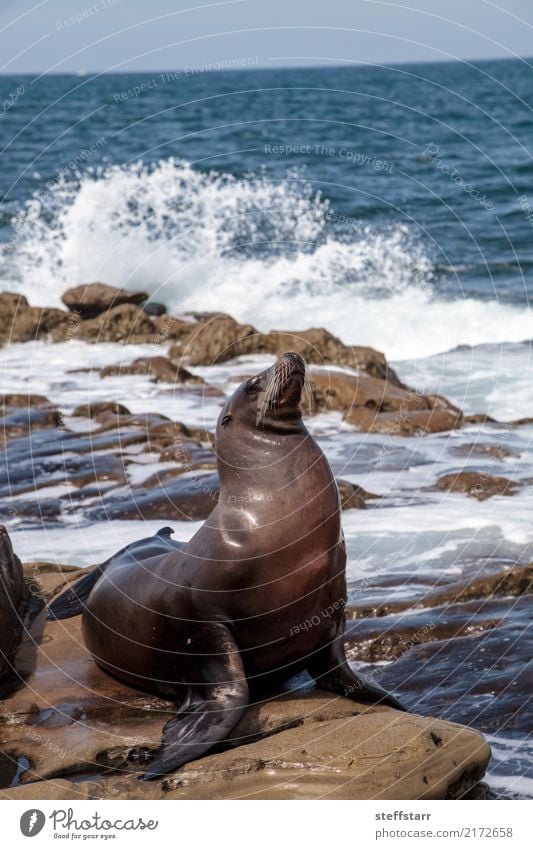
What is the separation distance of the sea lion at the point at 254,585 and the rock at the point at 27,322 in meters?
15.1

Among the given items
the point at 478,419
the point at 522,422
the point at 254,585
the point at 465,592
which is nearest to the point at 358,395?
the point at 478,419

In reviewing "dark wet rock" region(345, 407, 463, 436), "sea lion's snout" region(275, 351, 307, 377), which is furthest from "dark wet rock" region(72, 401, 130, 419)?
"sea lion's snout" region(275, 351, 307, 377)

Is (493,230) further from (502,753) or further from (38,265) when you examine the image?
(502,753)

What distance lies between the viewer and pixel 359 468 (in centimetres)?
1346

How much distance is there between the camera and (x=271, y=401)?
7.02 m

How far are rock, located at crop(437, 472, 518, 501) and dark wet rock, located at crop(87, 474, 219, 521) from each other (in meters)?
2.29

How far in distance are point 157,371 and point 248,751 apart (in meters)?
12.2

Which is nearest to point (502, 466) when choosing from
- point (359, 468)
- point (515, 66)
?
point (359, 468)

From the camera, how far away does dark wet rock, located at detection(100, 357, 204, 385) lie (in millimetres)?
17812

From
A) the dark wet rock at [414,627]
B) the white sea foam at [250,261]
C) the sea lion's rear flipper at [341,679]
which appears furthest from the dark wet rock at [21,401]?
the sea lion's rear flipper at [341,679]

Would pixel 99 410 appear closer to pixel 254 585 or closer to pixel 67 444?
pixel 67 444

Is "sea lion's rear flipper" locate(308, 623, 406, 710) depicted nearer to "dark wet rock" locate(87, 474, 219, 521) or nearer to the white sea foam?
"dark wet rock" locate(87, 474, 219, 521)

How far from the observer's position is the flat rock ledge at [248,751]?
6055 millimetres

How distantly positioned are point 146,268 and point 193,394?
1110cm
